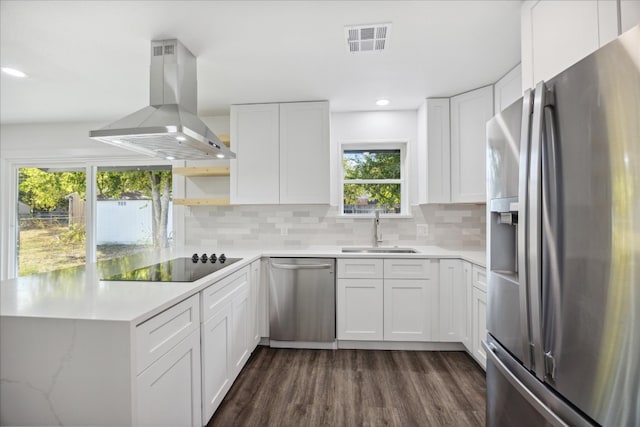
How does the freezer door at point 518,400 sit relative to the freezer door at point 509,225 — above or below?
below

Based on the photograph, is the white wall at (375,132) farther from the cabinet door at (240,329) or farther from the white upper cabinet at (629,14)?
the white upper cabinet at (629,14)

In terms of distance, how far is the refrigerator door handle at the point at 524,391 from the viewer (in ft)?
2.85

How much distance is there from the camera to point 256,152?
3047mm

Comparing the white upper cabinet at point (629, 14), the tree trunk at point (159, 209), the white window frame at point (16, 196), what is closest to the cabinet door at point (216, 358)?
the tree trunk at point (159, 209)

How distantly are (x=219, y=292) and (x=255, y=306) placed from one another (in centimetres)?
86

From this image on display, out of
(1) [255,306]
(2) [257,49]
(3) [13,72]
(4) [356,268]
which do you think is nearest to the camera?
(2) [257,49]

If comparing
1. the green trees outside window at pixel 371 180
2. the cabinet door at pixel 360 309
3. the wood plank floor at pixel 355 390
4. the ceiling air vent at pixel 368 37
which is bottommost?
the wood plank floor at pixel 355 390

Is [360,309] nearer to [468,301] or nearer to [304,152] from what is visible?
[468,301]

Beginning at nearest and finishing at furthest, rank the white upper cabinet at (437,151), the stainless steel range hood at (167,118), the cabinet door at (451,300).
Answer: the stainless steel range hood at (167,118)
the cabinet door at (451,300)
the white upper cabinet at (437,151)

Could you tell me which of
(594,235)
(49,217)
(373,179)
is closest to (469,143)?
(373,179)

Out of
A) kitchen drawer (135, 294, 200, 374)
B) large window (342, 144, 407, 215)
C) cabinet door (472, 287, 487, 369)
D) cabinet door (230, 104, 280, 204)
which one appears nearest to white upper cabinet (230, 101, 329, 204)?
cabinet door (230, 104, 280, 204)

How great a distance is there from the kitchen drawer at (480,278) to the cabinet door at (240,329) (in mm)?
1810

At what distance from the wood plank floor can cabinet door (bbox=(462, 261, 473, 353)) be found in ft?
0.57

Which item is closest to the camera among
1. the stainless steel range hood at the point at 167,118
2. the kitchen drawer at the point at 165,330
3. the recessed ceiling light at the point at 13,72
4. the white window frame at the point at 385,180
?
the kitchen drawer at the point at 165,330
